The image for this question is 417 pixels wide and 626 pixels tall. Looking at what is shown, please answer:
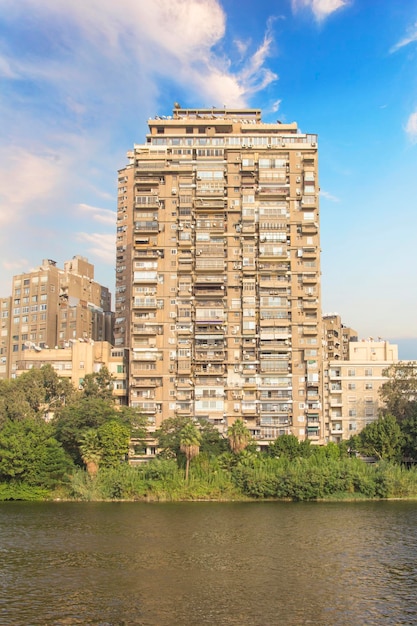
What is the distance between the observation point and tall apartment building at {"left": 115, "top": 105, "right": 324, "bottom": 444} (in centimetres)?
10169

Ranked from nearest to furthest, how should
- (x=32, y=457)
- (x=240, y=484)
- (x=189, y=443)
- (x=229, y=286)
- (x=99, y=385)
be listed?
1. (x=240, y=484)
2. (x=32, y=457)
3. (x=189, y=443)
4. (x=99, y=385)
5. (x=229, y=286)

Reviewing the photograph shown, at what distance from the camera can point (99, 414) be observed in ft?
288

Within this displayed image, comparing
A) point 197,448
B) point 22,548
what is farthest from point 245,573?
point 197,448

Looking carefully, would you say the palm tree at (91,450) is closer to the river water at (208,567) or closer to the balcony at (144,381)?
the river water at (208,567)

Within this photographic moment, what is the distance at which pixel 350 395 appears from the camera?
108 m

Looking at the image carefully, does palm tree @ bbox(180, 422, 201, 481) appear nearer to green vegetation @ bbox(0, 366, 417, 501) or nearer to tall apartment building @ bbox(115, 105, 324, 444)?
green vegetation @ bbox(0, 366, 417, 501)

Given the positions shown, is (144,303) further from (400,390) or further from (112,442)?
(400,390)

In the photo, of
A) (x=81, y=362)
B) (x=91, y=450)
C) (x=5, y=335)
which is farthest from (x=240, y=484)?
(x=5, y=335)

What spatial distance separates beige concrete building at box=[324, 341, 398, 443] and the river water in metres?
37.3

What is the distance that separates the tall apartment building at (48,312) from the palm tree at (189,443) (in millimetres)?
54680

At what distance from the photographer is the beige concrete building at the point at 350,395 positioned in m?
107

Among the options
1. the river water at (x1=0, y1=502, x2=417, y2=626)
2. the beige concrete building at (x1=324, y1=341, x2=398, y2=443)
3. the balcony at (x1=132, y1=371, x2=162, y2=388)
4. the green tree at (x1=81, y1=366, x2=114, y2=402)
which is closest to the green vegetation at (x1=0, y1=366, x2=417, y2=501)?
the green tree at (x1=81, y1=366, x2=114, y2=402)

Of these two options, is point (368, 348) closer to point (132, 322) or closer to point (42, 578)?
point (132, 322)

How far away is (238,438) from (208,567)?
130ft
